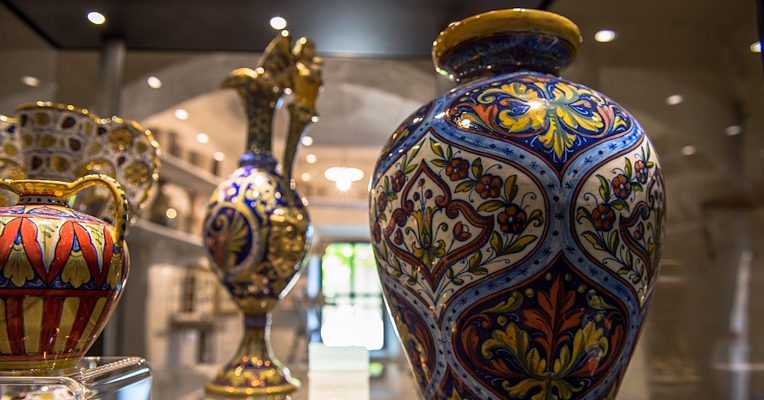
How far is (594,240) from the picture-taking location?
513mm

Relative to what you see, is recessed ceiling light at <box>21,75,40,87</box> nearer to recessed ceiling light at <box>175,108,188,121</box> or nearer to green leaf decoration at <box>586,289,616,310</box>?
green leaf decoration at <box>586,289,616,310</box>

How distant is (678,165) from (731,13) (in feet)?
1.23

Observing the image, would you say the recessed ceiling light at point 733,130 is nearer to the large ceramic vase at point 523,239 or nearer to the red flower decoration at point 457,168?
the large ceramic vase at point 523,239

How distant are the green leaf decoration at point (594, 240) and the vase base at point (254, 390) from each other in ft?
1.97

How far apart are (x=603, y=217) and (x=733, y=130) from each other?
83 centimetres

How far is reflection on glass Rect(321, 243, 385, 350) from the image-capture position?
381 centimetres

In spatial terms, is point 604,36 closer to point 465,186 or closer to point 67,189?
point 465,186

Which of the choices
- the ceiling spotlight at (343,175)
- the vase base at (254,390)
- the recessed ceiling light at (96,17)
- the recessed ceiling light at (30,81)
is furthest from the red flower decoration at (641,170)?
the ceiling spotlight at (343,175)

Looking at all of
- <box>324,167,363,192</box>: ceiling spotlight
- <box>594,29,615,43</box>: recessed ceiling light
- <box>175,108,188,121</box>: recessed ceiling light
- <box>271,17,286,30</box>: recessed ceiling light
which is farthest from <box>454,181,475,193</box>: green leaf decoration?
<box>324,167,363,192</box>: ceiling spotlight

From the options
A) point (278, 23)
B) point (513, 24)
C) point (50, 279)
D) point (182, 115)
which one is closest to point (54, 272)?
point (50, 279)

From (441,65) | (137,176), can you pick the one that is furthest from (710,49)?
(137,176)

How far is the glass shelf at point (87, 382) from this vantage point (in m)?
0.51

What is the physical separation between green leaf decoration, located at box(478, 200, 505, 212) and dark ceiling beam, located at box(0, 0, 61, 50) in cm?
109

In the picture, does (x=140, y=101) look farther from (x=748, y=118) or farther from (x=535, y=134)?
(x=748, y=118)
